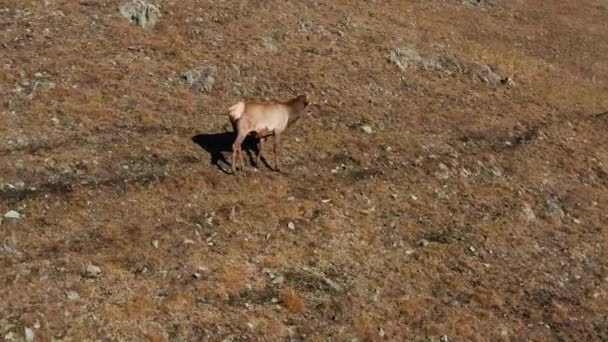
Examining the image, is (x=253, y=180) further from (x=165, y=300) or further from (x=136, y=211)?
(x=165, y=300)

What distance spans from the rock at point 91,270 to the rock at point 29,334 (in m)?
2.08

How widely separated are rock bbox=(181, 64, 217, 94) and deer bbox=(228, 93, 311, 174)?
526cm

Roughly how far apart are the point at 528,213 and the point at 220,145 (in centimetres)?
1099

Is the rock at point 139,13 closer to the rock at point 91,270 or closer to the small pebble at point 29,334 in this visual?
the rock at point 91,270

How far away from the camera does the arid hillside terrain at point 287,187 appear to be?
584 inches

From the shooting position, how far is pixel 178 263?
51.2 ft

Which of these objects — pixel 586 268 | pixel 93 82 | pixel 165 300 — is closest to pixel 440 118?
pixel 586 268

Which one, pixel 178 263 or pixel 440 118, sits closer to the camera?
pixel 178 263

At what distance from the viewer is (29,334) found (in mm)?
12695

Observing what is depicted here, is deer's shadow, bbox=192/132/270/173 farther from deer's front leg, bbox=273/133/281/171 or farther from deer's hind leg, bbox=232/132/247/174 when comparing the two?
deer's hind leg, bbox=232/132/247/174

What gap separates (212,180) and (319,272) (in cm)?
481

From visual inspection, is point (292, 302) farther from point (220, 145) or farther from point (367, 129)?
point (367, 129)

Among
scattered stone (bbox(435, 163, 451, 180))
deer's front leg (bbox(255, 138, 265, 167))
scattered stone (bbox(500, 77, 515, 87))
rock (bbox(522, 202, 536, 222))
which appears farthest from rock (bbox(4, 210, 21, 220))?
scattered stone (bbox(500, 77, 515, 87))

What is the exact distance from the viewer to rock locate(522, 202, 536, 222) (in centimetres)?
2123
